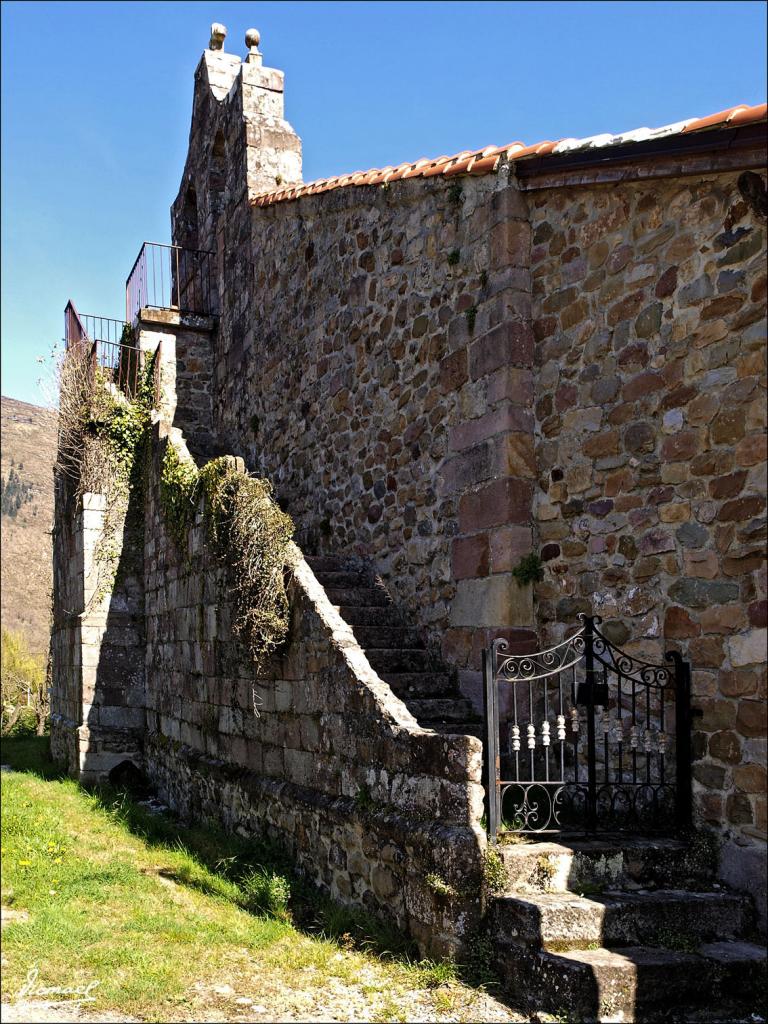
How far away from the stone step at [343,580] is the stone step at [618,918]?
147 inches

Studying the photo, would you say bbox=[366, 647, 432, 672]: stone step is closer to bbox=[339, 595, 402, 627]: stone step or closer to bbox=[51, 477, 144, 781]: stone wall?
bbox=[339, 595, 402, 627]: stone step

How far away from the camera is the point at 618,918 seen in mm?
4918

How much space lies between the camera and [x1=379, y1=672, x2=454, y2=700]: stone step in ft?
22.8

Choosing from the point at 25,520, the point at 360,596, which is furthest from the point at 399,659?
the point at 25,520

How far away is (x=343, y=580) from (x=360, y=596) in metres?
0.37

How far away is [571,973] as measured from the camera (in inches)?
179

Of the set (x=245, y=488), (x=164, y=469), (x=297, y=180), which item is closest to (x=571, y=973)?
(x=245, y=488)

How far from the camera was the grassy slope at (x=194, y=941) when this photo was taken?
185 inches

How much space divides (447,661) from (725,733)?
2401mm

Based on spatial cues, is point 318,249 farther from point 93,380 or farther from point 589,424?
point 589,424

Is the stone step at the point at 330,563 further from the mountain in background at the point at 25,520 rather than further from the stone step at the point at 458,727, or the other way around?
the mountain in background at the point at 25,520

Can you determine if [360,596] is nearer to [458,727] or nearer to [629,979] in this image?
[458,727]

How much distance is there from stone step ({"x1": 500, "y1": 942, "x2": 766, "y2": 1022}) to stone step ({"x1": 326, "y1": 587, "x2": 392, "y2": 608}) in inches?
141

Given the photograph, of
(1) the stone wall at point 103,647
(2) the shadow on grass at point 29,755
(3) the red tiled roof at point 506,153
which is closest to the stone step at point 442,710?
(3) the red tiled roof at point 506,153
